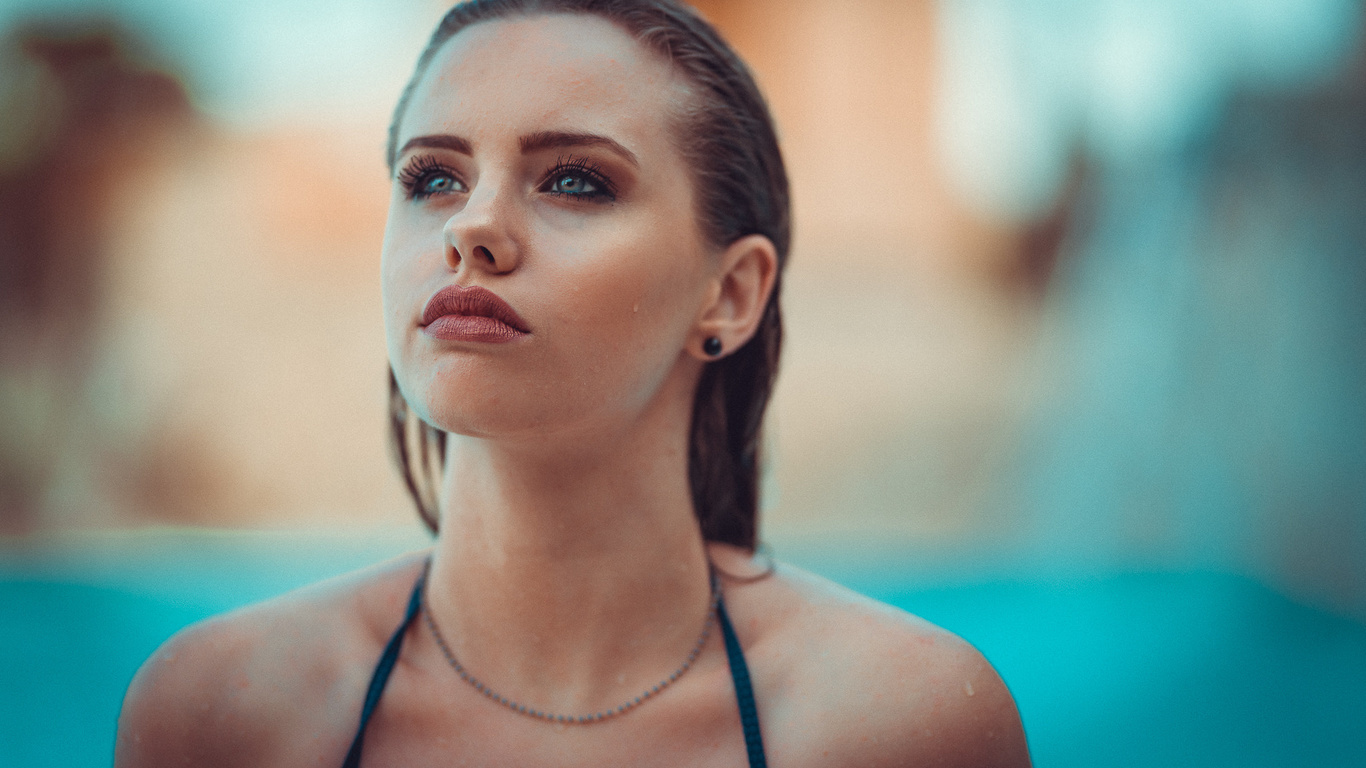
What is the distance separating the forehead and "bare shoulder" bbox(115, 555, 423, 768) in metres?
0.88

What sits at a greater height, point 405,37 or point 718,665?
point 405,37

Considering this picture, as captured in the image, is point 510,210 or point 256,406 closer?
point 510,210

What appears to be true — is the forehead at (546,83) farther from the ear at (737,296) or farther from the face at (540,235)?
the ear at (737,296)

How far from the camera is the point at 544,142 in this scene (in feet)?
4.87

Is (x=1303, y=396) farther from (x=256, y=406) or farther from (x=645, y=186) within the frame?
(x=256, y=406)

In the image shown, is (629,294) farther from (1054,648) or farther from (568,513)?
(1054,648)

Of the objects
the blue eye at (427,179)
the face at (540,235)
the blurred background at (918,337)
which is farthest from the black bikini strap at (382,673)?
the blurred background at (918,337)

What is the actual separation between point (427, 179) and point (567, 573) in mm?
707

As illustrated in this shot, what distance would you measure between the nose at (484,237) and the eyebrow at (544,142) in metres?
0.11

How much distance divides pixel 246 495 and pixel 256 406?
58 cm

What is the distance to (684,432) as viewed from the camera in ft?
5.87

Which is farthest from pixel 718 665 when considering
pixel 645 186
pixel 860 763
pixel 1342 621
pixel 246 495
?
pixel 246 495

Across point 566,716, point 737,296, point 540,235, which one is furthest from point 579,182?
point 566,716

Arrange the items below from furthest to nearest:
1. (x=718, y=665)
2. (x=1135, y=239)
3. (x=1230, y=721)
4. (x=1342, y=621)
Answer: (x=1135, y=239) → (x=1342, y=621) → (x=1230, y=721) → (x=718, y=665)
